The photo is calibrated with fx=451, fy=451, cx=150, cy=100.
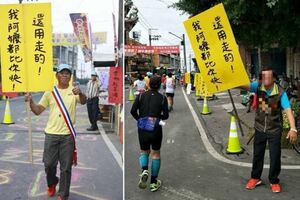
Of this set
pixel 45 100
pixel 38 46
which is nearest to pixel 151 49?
pixel 45 100

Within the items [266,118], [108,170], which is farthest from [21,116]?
[266,118]

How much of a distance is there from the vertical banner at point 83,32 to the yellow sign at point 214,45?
230cm

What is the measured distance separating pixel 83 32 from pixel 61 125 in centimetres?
117

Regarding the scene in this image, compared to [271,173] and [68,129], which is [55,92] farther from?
A: [271,173]

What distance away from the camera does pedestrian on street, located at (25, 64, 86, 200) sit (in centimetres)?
504

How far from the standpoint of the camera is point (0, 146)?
8.33 metres

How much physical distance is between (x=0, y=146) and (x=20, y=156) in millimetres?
1190

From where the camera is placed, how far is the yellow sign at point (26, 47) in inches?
184

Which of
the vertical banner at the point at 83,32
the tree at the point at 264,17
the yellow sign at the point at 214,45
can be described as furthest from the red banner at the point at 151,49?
the vertical banner at the point at 83,32

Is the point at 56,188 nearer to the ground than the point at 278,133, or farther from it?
nearer to the ground

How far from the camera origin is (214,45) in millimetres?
7699

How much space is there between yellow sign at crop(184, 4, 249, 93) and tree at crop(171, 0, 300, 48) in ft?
2.88

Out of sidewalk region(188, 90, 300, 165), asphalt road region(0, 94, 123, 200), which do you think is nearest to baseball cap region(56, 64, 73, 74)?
asphalt road region(0, 94, 123, 200)

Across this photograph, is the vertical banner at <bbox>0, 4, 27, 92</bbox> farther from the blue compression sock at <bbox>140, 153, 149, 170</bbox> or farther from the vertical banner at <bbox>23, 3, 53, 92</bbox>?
the blue compression sock at <bbox>140, 153, 149, 170</bbox>
